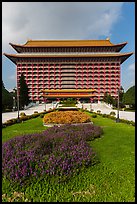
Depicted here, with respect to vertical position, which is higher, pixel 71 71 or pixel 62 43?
pixel 62 43

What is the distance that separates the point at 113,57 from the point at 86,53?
35.4 ft

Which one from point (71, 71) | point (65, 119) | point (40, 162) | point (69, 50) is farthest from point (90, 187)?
point (69, 50)

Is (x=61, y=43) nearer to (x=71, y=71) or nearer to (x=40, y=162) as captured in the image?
(x=71, y=71)

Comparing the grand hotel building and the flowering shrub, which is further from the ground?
the grand hotel building

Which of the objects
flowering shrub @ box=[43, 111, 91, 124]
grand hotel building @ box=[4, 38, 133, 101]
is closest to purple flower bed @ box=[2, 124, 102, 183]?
flowering shrub @ box=[43, 111, 91, 124]

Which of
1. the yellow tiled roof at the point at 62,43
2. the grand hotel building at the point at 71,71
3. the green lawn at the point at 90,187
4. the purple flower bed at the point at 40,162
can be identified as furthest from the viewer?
the yellow tiled roof at the point at 62,43

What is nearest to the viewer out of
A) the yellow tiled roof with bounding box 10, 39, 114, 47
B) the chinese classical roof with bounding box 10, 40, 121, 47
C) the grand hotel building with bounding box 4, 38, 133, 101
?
the grand hotel building with bounding box 4, 38, 133, 101

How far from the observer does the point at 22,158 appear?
4238mm

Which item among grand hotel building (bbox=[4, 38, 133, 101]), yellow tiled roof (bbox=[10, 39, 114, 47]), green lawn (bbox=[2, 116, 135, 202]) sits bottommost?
green lawn (bbox=[2, 116, 135, 202])

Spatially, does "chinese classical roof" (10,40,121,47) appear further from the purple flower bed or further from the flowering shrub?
the purple flower bed

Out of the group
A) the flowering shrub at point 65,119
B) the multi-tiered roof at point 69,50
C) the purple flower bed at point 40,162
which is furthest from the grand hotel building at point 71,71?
the purple flower bed at point 40,162

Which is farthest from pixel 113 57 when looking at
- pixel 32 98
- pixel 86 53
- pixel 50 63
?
pixel 32 98

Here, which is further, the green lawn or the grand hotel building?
the grand hotel building

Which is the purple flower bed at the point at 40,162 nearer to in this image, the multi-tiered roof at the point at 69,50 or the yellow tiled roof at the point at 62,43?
the multi-tiered roof at the point at 69,50
